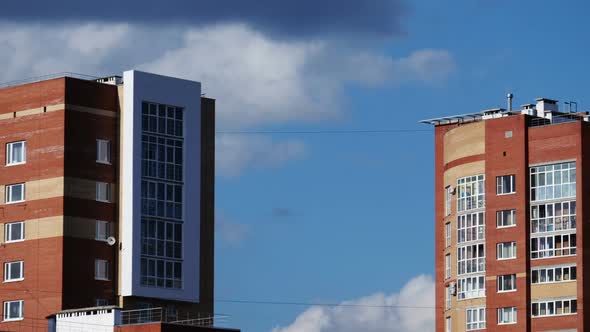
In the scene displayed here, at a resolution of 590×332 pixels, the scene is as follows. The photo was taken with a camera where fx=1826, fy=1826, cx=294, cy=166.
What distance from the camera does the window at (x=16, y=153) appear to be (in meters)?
111

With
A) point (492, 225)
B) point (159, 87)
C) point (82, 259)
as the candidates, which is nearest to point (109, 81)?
point (159, 87)

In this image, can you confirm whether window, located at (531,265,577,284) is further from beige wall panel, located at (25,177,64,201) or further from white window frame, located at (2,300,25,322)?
white window frame, located at (2,300,25,322)

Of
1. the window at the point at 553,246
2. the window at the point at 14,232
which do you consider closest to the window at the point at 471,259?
the window at the point at 553,246

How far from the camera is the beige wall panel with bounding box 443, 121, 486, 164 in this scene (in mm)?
137625

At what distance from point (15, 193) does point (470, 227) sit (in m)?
40.3

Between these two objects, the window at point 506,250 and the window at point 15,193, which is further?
the window at point 506,250

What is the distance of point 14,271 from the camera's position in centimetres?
11056

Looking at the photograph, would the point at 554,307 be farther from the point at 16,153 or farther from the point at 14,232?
the point at 16,153

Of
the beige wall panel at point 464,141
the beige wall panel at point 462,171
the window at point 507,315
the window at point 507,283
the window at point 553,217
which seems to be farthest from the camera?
the beige wall panel at point 464,141

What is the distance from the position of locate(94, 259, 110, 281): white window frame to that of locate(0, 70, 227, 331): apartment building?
6 cm

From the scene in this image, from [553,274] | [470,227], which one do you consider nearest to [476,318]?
[470,227]

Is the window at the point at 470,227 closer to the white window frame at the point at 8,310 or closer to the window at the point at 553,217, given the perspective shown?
the window at the point at 553,217

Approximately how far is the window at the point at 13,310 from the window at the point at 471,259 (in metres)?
40.1

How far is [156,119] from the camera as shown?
112312 millimetres
